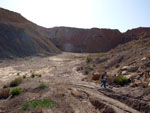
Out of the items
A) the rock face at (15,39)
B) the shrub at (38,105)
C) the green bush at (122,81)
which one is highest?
the rock face at (15,39)

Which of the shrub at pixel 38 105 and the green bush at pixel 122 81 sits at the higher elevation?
the green bush at pixel 122 81

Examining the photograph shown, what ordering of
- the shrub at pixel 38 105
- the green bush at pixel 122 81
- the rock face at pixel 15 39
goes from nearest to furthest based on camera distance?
the shrub at pixel 38 105, the green bush at pixel 122 81, the rock face at pixel 15 39

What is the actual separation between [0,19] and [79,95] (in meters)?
38.4

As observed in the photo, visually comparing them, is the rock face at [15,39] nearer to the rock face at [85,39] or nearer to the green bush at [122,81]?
the rock face at [85,39]

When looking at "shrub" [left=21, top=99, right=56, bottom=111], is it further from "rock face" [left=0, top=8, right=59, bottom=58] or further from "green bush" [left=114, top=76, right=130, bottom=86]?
"rock face" [left=0, top=8, right=59, bottom=58]

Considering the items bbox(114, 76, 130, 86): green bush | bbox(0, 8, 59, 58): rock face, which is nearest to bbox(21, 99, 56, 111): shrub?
bbox(114, 76, 130, 86): green bush

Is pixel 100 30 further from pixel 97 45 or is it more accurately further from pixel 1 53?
pixel 1 53

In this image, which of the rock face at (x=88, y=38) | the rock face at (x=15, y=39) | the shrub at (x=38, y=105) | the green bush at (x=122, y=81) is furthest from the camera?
the rock face at (x=88, y=38)

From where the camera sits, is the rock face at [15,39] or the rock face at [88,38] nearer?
the rock face at [15,39]

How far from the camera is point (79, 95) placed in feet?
26.1

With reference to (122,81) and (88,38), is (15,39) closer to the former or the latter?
(88,38)

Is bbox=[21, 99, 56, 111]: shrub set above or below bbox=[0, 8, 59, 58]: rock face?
below

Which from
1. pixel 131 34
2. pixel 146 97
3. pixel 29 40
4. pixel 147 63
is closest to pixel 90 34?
pixel 131 34

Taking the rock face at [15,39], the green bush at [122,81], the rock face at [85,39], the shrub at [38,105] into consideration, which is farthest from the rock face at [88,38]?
the shrub at [38,105]
